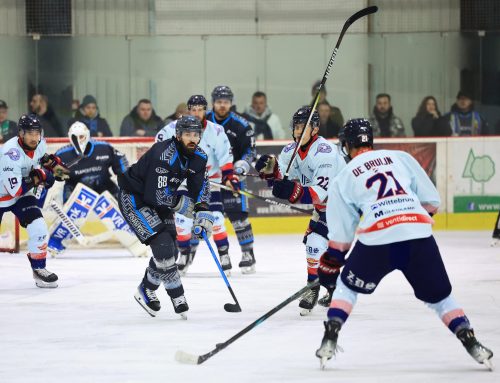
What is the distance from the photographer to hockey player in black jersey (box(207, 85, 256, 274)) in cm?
875

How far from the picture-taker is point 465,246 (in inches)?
405

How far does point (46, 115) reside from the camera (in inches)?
450

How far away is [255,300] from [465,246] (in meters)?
3.41

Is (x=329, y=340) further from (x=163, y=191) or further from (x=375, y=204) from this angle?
(x=163, y=191)

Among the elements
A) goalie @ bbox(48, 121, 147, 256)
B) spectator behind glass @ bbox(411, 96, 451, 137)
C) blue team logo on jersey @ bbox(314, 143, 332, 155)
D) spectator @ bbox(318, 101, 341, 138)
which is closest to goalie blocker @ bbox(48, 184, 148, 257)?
goalie @ bbox(48, 121, 147, 256)

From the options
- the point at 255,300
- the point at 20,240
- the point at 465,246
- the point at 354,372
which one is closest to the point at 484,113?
the point at 465,246

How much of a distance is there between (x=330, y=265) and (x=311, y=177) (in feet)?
6.22

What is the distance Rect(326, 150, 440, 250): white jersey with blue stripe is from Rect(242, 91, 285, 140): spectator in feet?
21.8

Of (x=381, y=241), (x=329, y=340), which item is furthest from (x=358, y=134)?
(x=329, y=340)

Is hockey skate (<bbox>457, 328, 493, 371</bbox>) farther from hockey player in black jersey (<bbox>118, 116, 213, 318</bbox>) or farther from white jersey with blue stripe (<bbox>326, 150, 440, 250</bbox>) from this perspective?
hockey player in black jersey (<bbox>118, 116, 213, 318</bbox>)

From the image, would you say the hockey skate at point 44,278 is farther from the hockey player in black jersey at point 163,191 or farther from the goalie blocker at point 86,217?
the goalie blocker at point 86,217

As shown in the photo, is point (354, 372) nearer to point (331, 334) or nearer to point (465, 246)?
point (331, 334)

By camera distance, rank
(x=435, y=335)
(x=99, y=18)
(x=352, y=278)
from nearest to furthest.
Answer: (x=352, y=278)
(x=435, y=335)
(x=99, y=18)

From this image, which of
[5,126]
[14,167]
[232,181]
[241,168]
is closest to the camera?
[14,167]
